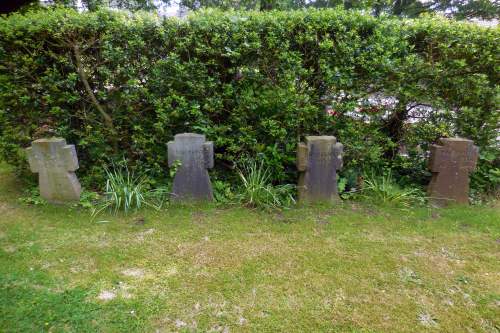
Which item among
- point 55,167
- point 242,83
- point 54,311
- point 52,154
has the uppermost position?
point 242,83

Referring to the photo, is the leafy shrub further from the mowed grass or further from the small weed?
the small weed

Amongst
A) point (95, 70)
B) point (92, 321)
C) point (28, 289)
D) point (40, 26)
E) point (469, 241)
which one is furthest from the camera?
point (95, 70)

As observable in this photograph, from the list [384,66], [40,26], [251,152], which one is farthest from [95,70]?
[384,66]

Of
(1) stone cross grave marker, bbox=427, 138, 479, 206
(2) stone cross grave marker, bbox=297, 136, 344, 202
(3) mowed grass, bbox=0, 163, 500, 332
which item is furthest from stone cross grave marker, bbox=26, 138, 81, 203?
(1) stone cross grave marker, bbox=427, 138, 479, 206

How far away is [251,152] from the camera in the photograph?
4.05 m

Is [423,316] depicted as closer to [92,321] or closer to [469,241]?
[469,241]

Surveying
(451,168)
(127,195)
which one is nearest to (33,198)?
(127,195)

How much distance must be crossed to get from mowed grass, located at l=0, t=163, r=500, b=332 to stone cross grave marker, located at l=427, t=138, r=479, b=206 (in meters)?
0.23

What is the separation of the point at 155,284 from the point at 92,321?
0.49m

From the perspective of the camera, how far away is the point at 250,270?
8.27 ft

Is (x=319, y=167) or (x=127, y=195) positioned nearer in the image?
(x=127, y=195)

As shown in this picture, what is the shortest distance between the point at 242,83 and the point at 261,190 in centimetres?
141

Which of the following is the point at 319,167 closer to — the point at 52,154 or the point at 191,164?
the point at 191,164

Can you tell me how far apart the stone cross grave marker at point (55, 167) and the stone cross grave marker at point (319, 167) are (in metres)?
2.82
